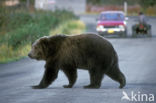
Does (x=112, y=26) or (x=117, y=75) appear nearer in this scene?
(x=117, y=75)

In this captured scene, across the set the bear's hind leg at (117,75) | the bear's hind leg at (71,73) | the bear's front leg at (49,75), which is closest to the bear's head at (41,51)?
the bear's front leg at (49,75)

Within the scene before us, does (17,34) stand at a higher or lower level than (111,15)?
higher

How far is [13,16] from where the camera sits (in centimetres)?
3672

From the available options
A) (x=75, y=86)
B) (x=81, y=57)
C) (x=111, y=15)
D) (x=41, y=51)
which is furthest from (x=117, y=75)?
(x=111, y=15)

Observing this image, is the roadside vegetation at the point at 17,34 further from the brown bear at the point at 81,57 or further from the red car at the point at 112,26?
the brown bear at the point at 81,57

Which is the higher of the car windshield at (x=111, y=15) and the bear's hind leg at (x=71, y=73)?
the bear's hind leg at (x=71, y=73)

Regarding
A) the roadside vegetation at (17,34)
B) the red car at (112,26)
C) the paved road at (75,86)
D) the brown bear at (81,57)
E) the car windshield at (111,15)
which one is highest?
the brown bear at (81,57)

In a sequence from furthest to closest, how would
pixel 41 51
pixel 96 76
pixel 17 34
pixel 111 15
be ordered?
1. pixel 111 15
2. pixel 17 34
3. pixel 41 51
4. pixel 96 76

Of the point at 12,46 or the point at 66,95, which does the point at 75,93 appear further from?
the point at 12,46

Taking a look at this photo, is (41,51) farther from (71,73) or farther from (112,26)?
(112,26)

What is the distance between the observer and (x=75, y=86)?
47.7 feet

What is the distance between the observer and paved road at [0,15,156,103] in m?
11.8

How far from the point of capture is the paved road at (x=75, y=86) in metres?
11.8

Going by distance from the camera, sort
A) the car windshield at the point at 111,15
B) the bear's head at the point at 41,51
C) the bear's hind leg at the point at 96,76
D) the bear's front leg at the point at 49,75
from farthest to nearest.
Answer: the car windshield at the point at 111,15, the bear's head at the point at 41,51, the bear's front leg at the point at 49,75, the bear's hind leg at the point at 96,76
